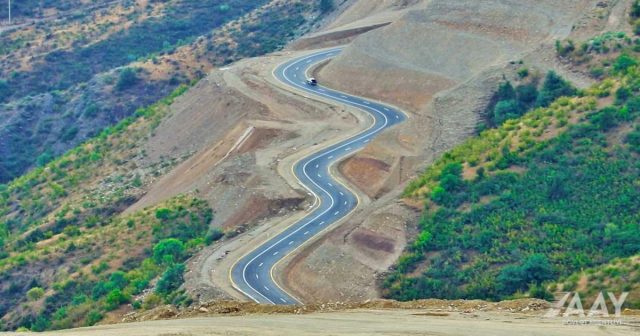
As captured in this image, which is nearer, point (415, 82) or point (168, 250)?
point (168, 250)

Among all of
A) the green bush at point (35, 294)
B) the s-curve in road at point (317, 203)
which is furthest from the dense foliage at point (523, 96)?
the green bush at point (35, 294)

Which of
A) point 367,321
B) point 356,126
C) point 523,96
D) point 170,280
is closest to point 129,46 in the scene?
point 356,126

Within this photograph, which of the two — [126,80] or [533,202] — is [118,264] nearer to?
[533,202]

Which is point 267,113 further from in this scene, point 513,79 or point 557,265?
point 557,265

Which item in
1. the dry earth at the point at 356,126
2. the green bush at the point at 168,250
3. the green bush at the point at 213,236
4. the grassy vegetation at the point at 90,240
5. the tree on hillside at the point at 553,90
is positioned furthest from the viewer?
the tree on hillside at the point at 553,90

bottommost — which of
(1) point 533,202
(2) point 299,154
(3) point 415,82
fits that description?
(2) point 299,154

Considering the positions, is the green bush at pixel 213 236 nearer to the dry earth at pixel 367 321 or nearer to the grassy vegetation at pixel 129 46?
the dry earth at pixel 367 321

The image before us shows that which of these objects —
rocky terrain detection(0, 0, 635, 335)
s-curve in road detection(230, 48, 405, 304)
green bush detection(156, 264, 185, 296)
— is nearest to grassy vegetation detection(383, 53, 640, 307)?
rocky terrain detection(0, 0, 635, 335)
